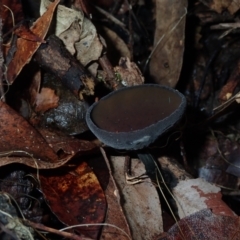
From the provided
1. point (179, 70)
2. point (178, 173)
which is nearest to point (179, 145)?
point (178, 173)

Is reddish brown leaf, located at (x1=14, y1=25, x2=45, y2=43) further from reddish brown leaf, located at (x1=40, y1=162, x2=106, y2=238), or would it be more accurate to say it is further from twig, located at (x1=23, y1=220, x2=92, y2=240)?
twig, located at (x1=23, y1=220, x2=92, y2=240)

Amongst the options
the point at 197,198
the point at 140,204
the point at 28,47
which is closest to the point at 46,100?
the point at 28,47

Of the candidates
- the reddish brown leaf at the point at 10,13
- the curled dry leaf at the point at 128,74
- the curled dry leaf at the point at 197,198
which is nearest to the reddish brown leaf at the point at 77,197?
the curled dry leaf at the point at 197,198

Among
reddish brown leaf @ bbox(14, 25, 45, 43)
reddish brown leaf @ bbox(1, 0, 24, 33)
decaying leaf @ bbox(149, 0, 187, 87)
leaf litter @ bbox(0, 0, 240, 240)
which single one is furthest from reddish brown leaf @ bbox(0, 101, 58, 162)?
decaying leaf @ bbox(149, 0, 187, 87)

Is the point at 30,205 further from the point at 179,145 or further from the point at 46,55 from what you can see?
the point at 179,145

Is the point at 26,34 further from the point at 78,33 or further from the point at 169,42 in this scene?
the point at 169,42

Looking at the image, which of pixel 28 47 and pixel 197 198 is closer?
pixel 197 198
